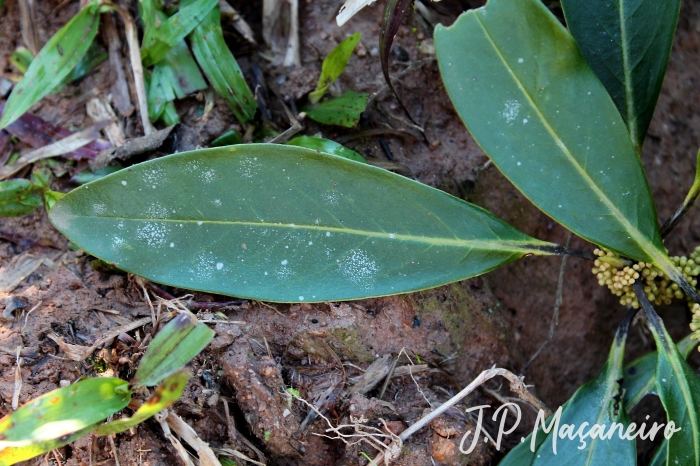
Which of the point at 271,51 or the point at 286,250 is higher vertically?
the point at 271,51

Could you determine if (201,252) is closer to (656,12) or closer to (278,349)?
(278,349)

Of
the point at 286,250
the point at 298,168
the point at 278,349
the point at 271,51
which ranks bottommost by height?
the point at 278,349

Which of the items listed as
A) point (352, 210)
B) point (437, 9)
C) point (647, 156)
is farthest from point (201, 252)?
point (647, 156)

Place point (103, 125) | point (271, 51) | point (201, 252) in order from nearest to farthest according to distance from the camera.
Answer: point (201, 252) → point (103, 125) → point (271, 51)

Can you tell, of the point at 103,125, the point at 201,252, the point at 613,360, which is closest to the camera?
the point at 201,252

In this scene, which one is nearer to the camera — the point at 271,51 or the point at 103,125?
the point at 103,125

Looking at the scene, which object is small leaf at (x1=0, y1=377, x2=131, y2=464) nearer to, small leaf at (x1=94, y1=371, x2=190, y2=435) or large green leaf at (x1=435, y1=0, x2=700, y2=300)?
small leaf at (x1=94, y1=371, x2=190, y2=435)

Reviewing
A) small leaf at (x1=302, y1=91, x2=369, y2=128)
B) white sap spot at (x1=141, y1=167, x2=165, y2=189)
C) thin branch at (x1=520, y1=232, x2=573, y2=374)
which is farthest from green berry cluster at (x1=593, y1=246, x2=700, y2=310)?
white sap spot at (x1=141, y1=167, x2=165, y2=189)

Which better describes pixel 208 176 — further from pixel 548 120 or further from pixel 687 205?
pixel 687 205
